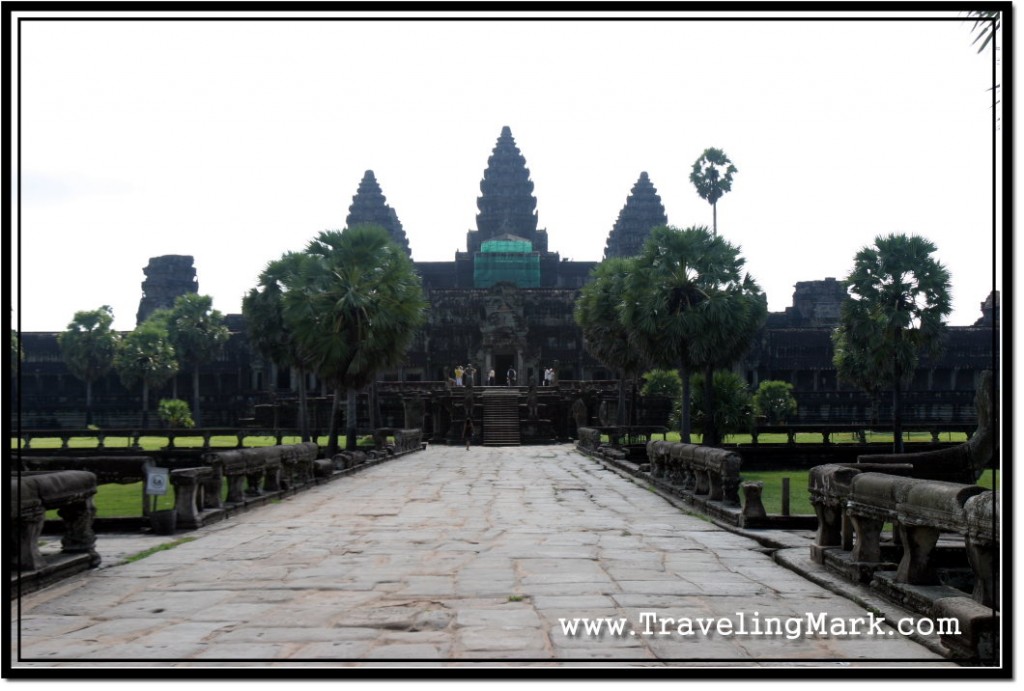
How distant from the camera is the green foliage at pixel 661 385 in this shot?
4781 cm

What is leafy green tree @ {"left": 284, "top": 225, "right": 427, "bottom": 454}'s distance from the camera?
2917 centimetres

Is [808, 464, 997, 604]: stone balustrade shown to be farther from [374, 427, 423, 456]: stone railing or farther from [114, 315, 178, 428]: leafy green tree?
[114, 315, 178, 428]: leafy green tree

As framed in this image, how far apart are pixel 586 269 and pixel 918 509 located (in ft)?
254

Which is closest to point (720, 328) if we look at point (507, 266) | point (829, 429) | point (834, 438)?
point (829, 429)

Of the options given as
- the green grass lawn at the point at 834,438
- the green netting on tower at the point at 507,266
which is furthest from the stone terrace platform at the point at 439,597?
the green netting on tower at the point at 507,266

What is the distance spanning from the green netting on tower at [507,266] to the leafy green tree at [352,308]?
4841 cm

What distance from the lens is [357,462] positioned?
81.0 ft

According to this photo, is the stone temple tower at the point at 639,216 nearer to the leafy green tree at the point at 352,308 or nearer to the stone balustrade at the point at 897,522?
the leafy green tree at the point at 352,308

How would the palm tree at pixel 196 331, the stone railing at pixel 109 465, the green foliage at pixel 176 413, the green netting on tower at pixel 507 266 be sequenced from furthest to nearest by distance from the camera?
the green netting on tower at pixel 507 266 → the palm tree at pixel 196 331 → the green foliage at pixel 176 413 → the stone railing at pixel 109 465

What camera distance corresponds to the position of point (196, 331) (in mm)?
58531

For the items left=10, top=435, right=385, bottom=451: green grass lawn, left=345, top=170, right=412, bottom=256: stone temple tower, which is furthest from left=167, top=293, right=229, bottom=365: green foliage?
left=345, top=170, right=412, bottom=256: stone temple tower

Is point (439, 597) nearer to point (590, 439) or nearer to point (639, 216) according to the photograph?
point (590, 439)

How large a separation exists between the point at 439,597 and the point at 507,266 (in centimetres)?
7318

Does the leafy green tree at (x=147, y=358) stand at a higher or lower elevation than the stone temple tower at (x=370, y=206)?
lower
